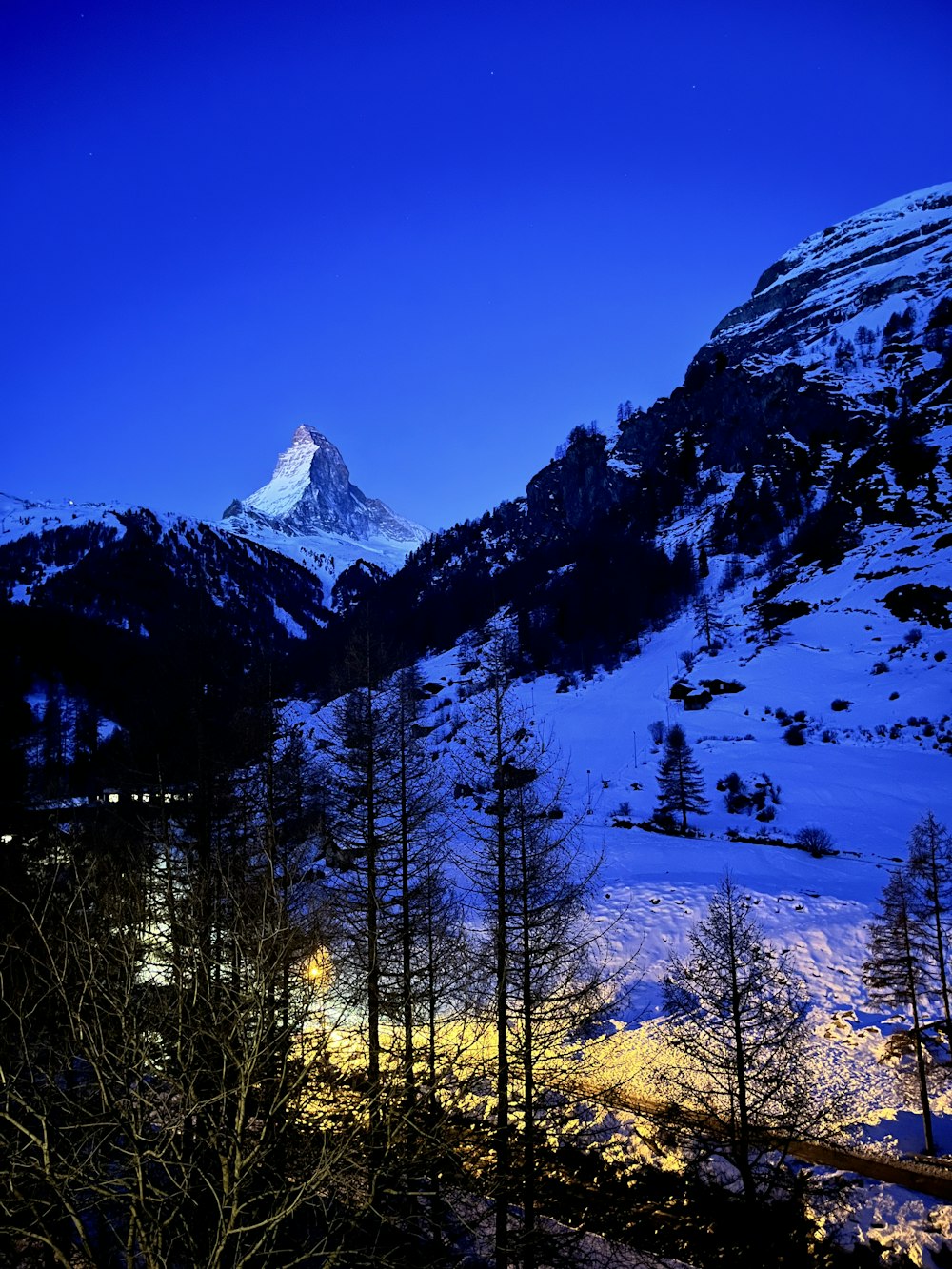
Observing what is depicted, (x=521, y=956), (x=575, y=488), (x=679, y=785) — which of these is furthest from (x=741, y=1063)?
(x=575, y=488)

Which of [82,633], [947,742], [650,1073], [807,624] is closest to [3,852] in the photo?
[650,1073]

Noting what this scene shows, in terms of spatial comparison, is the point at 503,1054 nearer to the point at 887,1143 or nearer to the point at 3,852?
the point at 887,1143

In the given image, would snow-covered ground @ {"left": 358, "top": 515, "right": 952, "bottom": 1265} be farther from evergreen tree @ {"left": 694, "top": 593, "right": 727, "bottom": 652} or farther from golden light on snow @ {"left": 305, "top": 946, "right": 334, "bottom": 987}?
golden light on snow @ {"left": 305, "top": 946, "right": 334, "bottom": 987}

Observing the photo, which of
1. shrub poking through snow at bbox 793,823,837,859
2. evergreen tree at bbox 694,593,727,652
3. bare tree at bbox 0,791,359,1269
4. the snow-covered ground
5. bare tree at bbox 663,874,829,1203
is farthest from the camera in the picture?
evergreen tree at bbox 694,593,727,652

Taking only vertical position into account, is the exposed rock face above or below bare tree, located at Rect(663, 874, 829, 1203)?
above

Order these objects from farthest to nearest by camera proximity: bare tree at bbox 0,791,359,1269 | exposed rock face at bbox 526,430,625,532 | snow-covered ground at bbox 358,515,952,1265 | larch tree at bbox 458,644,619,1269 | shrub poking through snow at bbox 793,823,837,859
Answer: exposed rock face at bbox 526,430,625,532 → shrub poking through snow at bbox 793,823,837,859 → snow-covered ground at bbox 358,515,952,1265 → larch tree at bbox 458,644,619,1269 → bare tree at bbox 0,791,359,1269

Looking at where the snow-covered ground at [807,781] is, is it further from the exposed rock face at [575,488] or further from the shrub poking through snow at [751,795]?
the exposed rock face at [575,488]

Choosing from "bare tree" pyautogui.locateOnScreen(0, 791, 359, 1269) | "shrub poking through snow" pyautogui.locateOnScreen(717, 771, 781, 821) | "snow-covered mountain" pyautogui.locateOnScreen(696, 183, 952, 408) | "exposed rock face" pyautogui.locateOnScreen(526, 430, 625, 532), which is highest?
"snow-covered mountain" pyautogui.locateOnScreen(696, 183, 952, 408)

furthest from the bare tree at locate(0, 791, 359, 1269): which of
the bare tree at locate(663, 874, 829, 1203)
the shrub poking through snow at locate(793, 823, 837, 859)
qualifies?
the shrub poking through snow at locate(793, 823, 837, 859)

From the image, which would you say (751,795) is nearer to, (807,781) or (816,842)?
(807,781)

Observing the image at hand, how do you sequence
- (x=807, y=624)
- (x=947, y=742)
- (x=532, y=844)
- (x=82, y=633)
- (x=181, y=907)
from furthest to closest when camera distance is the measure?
(x=82, y=633), (x=807, y=624), (x=947, y=742), (x=532, y=844), (x=181, y=907)

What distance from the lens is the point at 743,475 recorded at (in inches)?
4737

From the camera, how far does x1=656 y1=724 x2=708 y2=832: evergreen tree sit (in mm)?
42281

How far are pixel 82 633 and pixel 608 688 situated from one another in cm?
9523
